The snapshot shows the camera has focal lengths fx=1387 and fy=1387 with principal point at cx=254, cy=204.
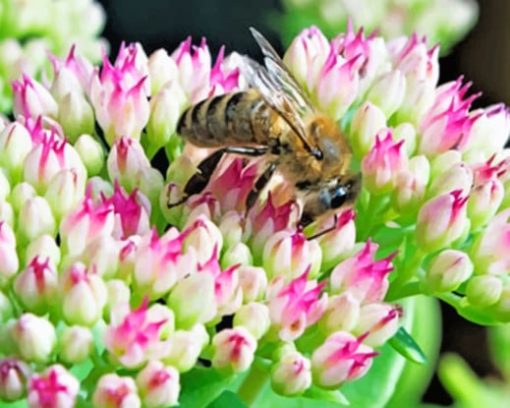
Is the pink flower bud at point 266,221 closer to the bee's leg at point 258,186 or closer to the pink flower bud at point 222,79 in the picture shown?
the bee's leg at point 258,186

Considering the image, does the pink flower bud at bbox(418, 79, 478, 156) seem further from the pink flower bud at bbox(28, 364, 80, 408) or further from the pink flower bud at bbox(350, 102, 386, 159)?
the pink flower bud at bbox(28, 364, 80, 408)

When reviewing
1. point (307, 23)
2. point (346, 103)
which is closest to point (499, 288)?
point (346, 103)

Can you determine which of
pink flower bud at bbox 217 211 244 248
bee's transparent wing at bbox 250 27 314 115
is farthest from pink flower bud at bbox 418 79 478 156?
pink flower bud at bbox 217 211 244 248

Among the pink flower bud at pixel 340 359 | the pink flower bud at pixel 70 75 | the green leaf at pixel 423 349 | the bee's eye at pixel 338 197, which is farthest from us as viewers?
the green leaf at pixel 423 349

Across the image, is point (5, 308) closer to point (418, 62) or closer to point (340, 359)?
point (340, 359)

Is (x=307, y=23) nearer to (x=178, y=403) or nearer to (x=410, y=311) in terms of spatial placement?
(x=410, y=311)

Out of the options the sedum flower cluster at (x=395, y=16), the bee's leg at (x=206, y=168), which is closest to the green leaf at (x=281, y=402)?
the bee's leg at (x=206, y=168)
